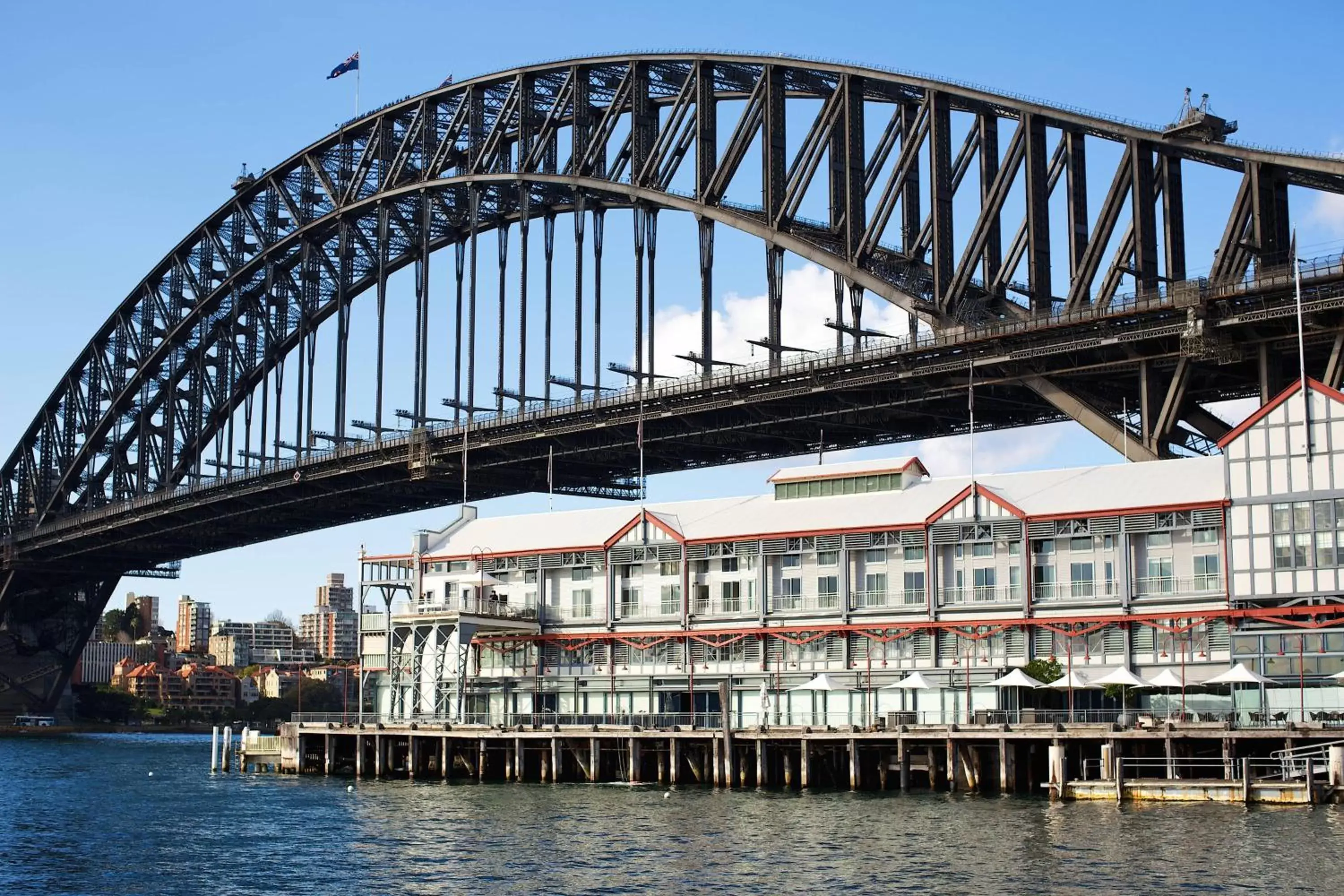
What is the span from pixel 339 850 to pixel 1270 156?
178ft

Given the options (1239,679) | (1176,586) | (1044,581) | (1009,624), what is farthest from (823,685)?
(1239,679)

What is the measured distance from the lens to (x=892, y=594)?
299 feet

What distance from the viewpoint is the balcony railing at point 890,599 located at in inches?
3556

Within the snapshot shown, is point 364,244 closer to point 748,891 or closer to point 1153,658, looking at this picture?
point 1153,658

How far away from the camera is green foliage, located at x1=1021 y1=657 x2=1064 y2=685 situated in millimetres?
84375

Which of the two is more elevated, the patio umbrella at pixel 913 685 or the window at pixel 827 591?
the window at pixel 827 591

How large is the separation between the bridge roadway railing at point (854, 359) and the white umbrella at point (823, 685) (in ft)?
67.8

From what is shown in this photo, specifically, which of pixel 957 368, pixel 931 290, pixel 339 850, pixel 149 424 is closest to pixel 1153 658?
pixel 957 368

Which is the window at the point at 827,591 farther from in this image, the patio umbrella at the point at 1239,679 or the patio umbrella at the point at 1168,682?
the patio umbrella at the point at 1239,679

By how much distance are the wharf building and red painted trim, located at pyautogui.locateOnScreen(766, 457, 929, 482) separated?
0.12 meters

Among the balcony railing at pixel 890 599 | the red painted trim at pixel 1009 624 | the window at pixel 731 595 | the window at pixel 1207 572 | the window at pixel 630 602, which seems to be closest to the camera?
the red painted trim at pixel 1009 624

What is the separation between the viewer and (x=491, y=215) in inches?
5817

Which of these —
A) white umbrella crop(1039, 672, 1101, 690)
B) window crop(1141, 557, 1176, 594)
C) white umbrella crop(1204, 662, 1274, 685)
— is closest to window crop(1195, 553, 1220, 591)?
window crop(1141, 557, 1176, 594)

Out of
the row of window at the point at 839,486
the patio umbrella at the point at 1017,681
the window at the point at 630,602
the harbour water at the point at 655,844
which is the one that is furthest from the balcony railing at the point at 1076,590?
the window at the point at 630,602
